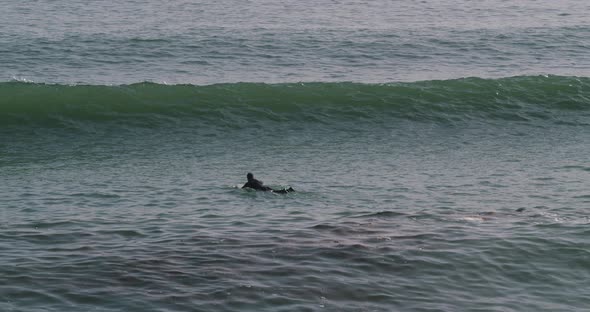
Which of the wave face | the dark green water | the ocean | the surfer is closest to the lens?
the dark green water

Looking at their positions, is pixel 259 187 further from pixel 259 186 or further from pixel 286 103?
pixel 286 103

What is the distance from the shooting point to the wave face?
83.5 feet

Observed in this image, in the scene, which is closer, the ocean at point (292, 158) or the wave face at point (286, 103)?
the ocean at point (292, 158)

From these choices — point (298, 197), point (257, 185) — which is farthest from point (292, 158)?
point (298, 197)

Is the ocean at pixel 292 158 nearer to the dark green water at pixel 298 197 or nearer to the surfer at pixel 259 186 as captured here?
the dark green water at pixel 298 197

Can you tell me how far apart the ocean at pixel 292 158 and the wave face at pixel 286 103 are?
0.25 ft

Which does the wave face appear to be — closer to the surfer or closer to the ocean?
the ocean

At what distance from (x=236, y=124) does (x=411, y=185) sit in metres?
7.47

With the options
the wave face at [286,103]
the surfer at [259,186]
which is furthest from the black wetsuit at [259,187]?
the wave face at [286,103]

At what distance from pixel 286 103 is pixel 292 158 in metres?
5.01

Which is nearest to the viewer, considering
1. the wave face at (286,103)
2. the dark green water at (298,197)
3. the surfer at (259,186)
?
the dark green water at (298,197)

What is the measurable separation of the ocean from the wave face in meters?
0.08

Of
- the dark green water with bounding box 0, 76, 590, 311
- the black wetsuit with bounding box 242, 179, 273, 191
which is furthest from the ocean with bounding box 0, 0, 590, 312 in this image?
the black wetsuit with bounding box 242, 179, 273, 191

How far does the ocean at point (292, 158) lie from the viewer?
12906mm
